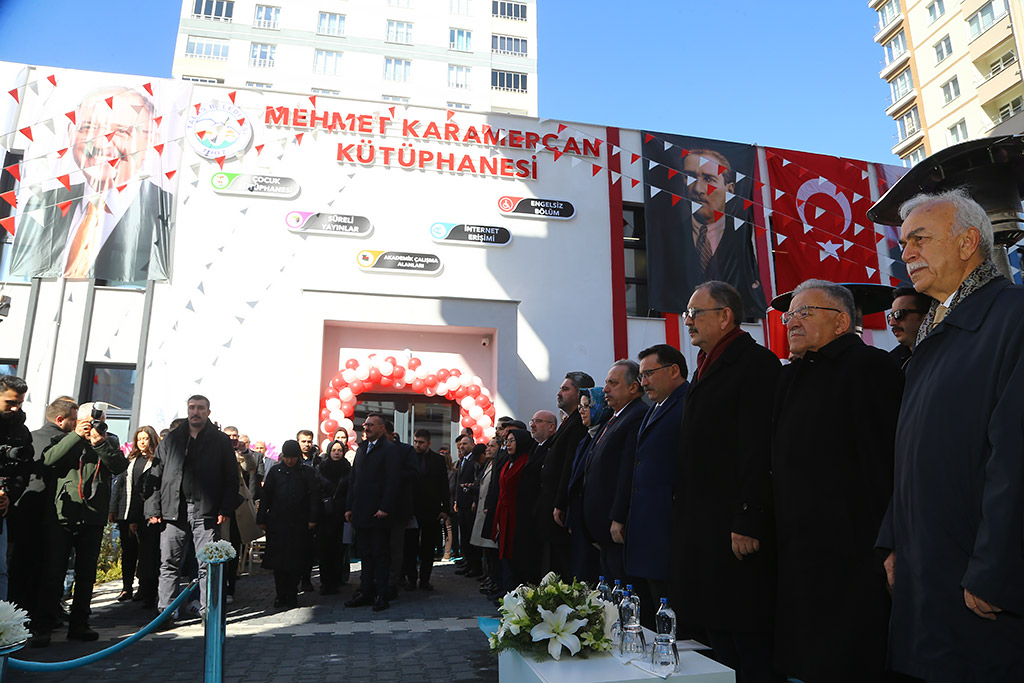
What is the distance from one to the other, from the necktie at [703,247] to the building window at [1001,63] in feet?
76.1

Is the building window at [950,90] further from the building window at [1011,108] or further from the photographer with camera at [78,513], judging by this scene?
the photographer with camera at [78,513]

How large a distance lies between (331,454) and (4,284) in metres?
9.03

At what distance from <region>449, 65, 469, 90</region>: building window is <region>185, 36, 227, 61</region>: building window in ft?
39.4

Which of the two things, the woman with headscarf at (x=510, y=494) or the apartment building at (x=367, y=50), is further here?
the apartment building at (x=367, y=50)

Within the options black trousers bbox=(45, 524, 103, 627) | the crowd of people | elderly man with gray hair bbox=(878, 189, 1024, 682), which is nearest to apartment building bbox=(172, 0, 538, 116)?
black trousers bbox=(45, 524, 103, 627)

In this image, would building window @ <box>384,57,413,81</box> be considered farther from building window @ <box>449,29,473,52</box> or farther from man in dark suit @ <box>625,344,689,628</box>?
man in dark suit @ <box>625,344,689,628</box>

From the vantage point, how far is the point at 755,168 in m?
16.6

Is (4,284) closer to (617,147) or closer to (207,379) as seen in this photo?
(207,379)

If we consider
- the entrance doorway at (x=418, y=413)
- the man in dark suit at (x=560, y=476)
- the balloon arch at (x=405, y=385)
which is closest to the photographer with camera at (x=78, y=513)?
the man in dark suit at (x=560, y=476)

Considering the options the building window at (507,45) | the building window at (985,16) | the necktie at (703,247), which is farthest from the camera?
the building window at (507,45)

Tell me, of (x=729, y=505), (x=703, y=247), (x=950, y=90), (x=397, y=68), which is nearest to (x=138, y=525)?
(x=729, y=505)

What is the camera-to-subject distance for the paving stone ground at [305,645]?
4.61 meters

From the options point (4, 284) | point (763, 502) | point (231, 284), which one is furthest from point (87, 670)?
point (4, 284)

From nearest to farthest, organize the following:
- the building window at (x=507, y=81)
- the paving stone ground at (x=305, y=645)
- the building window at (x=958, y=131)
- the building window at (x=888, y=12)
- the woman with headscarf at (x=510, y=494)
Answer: the paving stone ground at (x=305, y=645), the woman with headscarf at (x=510, y=494), the building window at (x=958, y=131), the building window at (x=507, y=81), the building window at (x=888, y=12)
